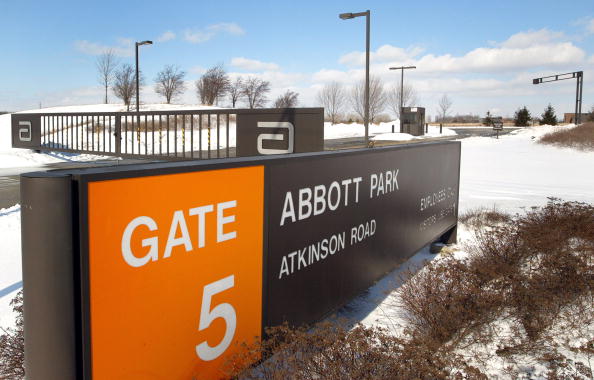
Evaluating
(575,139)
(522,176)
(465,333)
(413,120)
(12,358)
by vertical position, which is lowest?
→ (465,333)

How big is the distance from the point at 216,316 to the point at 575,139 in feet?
107

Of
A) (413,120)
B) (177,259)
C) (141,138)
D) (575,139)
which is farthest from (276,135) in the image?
(413,120)

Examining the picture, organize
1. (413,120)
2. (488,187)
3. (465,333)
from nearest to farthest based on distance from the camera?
(465,333), (488,187), (413,120)

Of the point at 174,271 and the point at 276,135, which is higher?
the point at 276,135

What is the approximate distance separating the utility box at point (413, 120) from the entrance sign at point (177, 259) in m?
45.2

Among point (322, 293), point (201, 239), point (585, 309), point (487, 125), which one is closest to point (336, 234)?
point (322, 293)

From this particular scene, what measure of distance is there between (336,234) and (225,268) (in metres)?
1.64

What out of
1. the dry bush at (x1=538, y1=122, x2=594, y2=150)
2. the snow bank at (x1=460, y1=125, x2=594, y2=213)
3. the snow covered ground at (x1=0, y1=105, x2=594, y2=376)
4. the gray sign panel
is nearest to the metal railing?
the gray sign panel

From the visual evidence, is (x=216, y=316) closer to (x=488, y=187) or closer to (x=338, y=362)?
(x=338, y=362)

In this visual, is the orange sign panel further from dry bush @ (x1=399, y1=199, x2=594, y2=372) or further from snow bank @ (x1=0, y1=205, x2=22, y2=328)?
snow bank @ (x1=0, y1=205, x2=22, y2=328)

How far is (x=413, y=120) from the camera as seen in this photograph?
158ft

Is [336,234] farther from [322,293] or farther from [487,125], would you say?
[487,125]

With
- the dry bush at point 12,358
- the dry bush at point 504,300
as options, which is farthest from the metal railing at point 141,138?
the dry bush at point 12,358

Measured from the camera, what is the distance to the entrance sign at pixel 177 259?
222 centimetres
